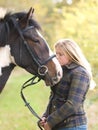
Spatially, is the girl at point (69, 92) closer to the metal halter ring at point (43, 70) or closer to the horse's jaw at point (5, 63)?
the metal halter ring at point (43, 70)

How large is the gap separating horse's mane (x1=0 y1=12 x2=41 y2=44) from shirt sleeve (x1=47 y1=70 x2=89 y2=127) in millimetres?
640

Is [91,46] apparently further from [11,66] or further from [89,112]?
[11,66]

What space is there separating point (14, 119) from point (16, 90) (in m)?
6.33

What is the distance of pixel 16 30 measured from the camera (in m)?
4.38

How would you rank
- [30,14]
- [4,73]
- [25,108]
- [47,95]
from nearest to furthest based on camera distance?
[30,14], [4,73], [25,108], [47,95]

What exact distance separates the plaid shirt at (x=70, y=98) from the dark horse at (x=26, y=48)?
0.33 feet

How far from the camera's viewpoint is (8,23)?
4352 millimetres

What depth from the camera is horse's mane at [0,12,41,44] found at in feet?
14.1

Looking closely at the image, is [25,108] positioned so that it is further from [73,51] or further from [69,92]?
[69,92]

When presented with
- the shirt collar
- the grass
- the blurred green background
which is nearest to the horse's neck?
the shirt collar

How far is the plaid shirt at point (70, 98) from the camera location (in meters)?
4.18

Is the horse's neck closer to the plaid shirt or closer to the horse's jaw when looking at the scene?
the horse's jaw

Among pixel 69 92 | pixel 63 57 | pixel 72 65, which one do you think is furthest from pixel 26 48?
pixel 69 92

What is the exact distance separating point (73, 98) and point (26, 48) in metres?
0.67
